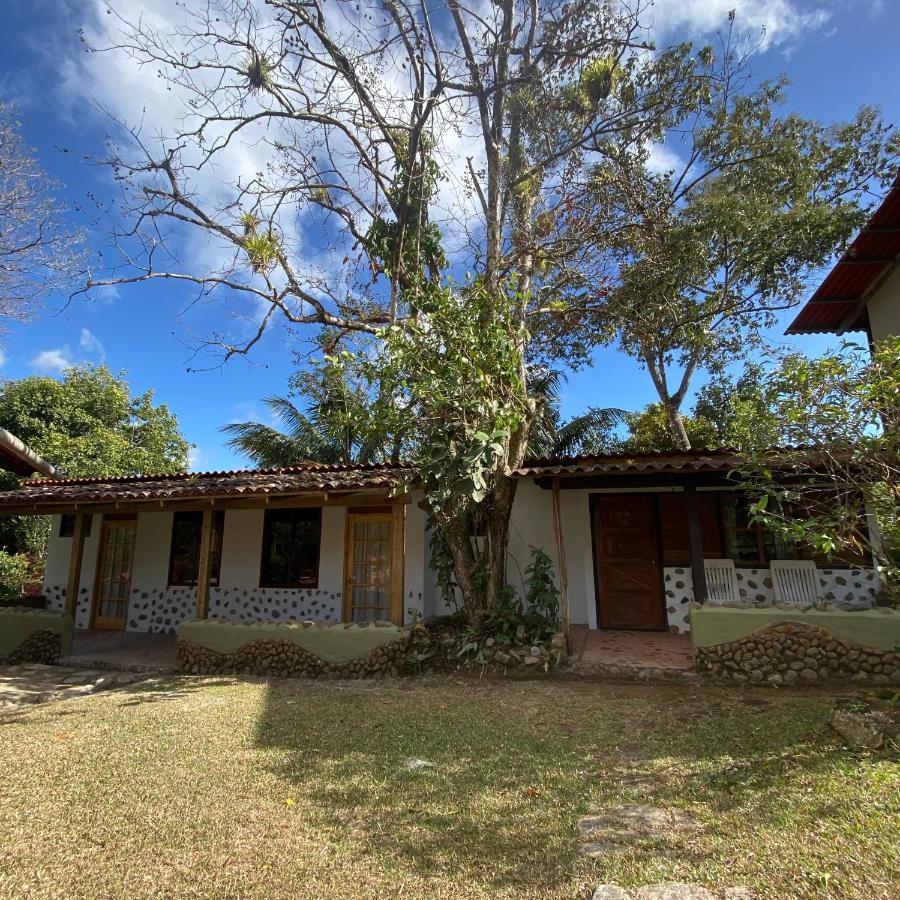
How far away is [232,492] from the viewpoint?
7219 mm

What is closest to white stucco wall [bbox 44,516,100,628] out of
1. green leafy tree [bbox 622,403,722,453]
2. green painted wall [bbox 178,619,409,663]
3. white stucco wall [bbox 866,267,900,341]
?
green painted wall [bbox 178,619,409,663]

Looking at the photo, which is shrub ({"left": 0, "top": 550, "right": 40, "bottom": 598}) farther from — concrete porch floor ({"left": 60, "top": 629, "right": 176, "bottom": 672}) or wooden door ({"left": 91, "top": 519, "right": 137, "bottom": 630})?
concrete porch floor ({"left": 60, "top": 629, "right": 176, "bottom": 672})

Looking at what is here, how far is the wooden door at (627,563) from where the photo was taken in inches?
328

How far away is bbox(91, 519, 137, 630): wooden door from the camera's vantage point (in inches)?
408

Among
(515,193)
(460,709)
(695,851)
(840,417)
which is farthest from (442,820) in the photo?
(515,193)

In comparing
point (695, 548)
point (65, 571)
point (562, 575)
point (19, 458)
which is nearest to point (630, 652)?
point (562, 575)

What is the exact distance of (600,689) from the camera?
583 centimetres

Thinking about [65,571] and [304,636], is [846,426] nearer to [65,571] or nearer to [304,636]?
[304,636]

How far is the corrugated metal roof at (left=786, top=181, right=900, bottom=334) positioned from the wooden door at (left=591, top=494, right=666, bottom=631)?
4199 millimetres

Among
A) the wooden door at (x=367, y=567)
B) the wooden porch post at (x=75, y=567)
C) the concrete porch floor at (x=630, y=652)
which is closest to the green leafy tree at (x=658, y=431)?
the concrete porch floor at (x=630, y=652)

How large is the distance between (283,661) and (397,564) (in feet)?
6.63

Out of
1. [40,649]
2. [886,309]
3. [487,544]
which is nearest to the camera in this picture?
[487,544]

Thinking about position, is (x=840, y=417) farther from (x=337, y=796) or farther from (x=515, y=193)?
(x=515, y=193)

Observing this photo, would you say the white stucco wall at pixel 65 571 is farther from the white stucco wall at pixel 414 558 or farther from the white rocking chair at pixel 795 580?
the white rocking chair at pixel 795 580
